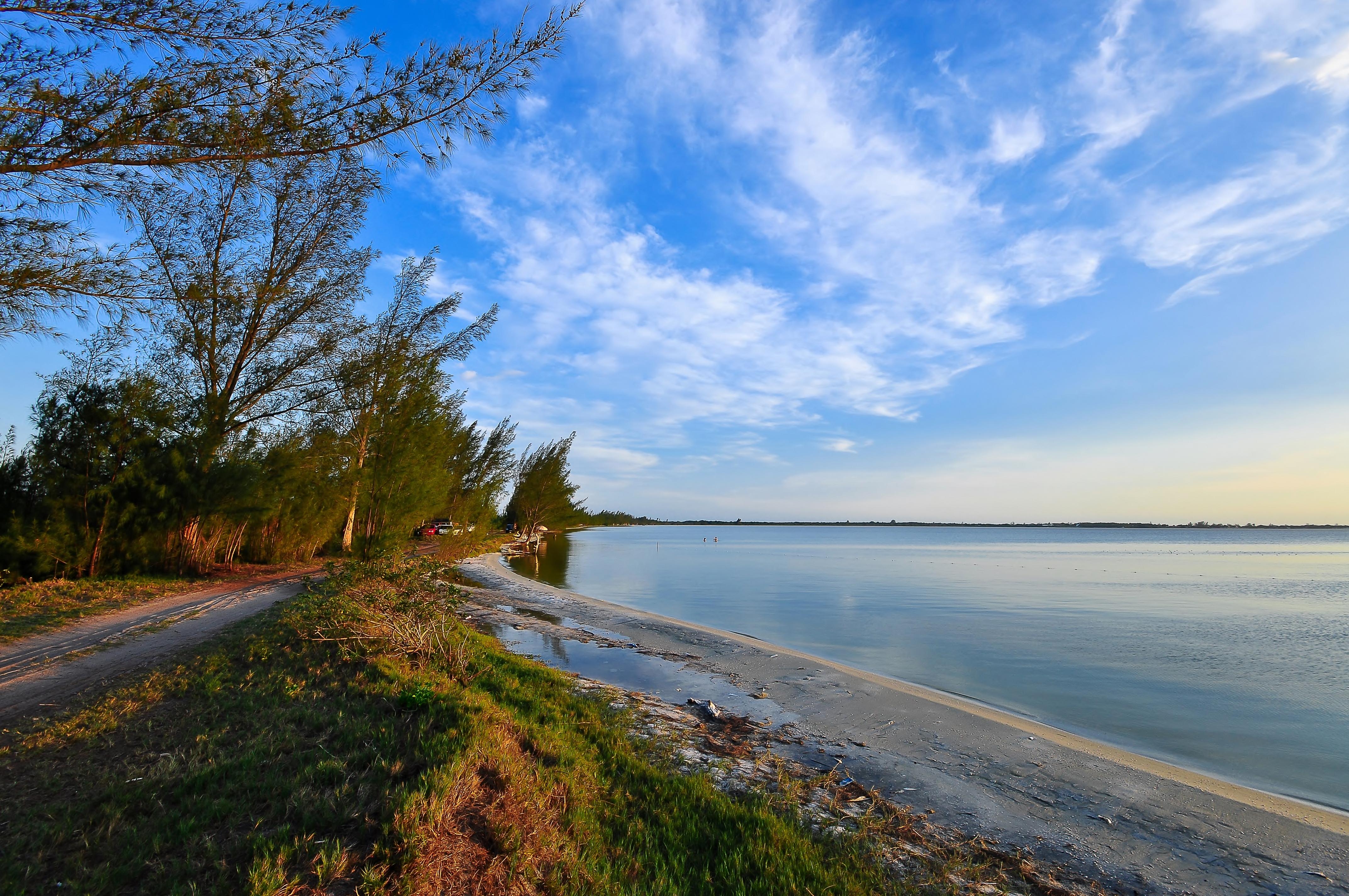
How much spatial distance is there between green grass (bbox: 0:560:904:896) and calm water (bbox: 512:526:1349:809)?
24.0 feet

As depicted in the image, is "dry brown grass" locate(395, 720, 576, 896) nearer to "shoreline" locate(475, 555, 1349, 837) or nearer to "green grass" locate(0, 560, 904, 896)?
"green grass" locate(0, 560, 904, 896)

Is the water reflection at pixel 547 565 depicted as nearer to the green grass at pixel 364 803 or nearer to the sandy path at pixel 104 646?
the sandy path at pixel 104 646

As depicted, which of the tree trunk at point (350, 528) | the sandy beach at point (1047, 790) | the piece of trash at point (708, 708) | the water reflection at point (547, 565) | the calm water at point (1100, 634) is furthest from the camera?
the water reflection at point (547, 565)

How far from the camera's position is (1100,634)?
16.7 metres

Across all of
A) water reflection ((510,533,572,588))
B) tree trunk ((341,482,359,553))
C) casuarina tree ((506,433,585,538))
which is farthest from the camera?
casuarina tree ((506,433,585,538))

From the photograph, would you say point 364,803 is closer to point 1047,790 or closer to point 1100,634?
point 1047,790

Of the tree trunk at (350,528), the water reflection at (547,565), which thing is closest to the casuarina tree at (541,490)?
the water reflection at (547,565)

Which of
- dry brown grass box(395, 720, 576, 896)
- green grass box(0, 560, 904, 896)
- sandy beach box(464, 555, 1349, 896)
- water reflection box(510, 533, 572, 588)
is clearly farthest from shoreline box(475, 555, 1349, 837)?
water reflection box(510, 533, 572, 588)

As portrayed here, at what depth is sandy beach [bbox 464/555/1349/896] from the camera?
496 cm

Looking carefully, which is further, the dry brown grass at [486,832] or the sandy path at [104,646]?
the sandy path at [104,646]

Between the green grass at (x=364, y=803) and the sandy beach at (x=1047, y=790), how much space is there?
206cm

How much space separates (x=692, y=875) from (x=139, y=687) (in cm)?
614

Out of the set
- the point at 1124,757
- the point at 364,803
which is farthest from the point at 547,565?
the point at 364,803

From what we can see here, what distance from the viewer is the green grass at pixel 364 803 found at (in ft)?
10.5
